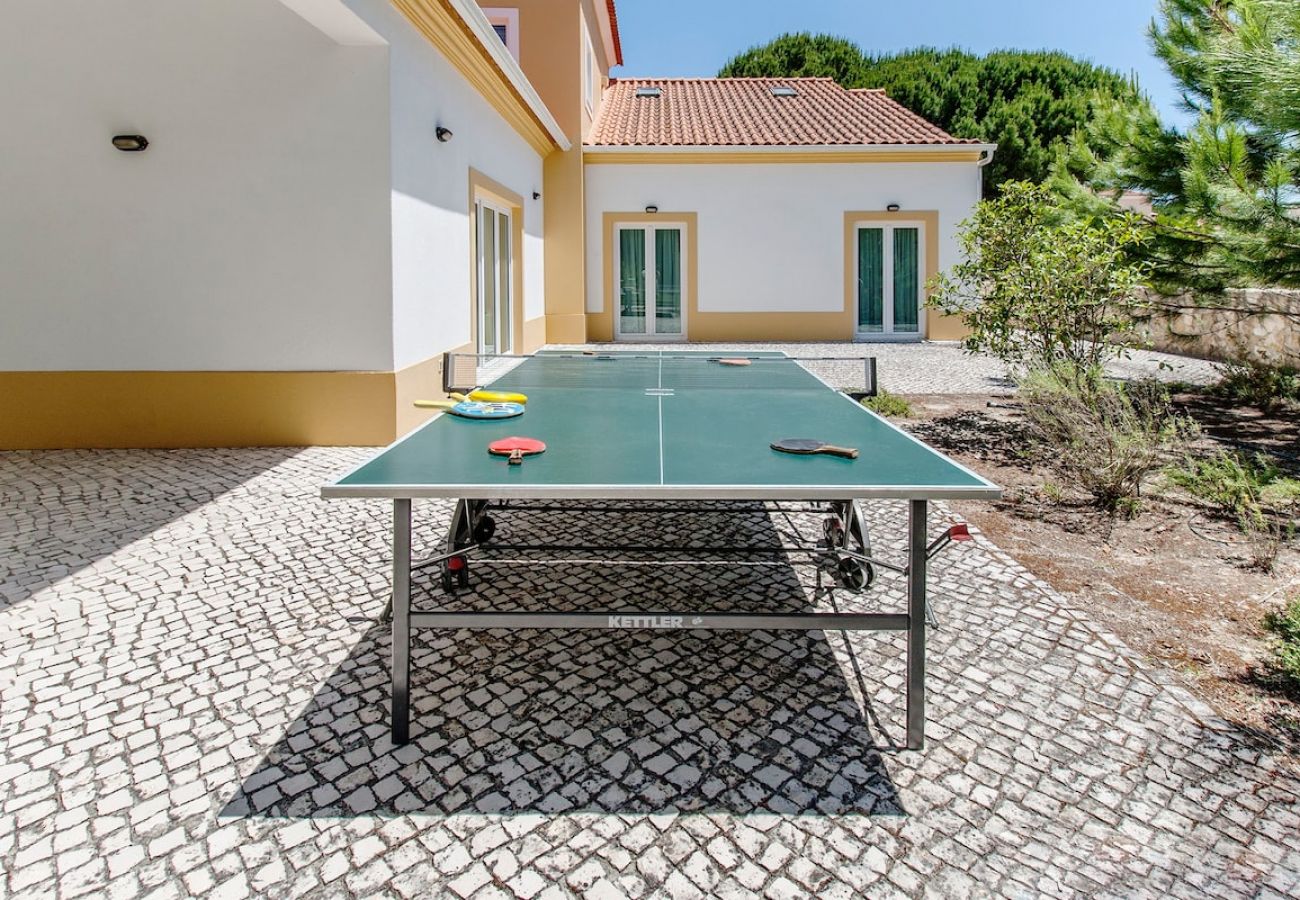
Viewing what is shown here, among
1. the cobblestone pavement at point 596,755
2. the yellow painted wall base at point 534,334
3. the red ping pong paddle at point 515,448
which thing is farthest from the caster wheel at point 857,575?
the yellow painted wall base at point 534,334

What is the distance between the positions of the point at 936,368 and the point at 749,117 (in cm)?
885

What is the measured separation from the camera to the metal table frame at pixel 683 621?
3000 mm

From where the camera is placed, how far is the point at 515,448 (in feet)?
10.6

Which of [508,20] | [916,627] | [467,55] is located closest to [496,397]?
[916,627]

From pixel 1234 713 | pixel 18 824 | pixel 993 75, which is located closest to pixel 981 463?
pixel 1234 713

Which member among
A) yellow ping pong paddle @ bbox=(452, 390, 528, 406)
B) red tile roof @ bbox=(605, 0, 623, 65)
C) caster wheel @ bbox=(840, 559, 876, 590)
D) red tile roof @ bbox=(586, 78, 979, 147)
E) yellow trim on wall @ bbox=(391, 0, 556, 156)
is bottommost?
caster wheel @ bbox=(840, 559, 876, 590)

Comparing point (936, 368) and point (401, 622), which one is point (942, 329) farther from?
point (401, 622)

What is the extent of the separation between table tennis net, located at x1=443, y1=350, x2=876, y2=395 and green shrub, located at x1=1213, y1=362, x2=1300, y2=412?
705 centimetres

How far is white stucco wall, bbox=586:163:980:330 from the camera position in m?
18.2

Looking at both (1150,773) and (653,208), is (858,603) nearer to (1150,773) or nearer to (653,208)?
(1150,773)

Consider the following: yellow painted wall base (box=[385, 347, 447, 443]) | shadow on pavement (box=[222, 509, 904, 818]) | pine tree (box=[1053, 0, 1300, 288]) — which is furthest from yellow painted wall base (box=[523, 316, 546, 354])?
shadow on pavement (box=[222, 509, 904, 818])

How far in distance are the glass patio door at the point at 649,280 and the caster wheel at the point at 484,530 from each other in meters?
13.9

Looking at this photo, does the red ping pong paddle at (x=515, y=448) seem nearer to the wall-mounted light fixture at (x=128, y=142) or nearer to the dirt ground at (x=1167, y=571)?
the dirt ground at (x=1167, y=571)

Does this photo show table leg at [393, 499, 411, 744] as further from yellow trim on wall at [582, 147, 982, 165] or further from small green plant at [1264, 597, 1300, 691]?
yellow trim on wall at [582, 147, 982, 165]
